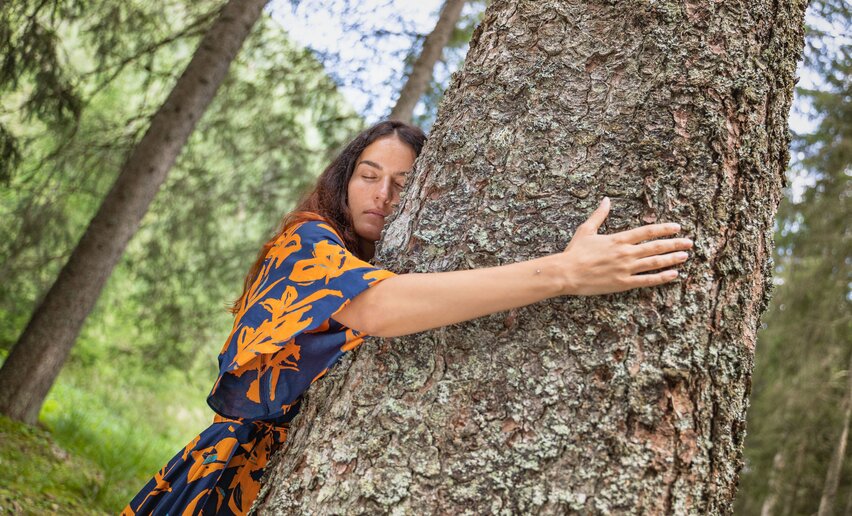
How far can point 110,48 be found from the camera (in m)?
6.47

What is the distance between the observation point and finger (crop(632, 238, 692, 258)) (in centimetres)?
157

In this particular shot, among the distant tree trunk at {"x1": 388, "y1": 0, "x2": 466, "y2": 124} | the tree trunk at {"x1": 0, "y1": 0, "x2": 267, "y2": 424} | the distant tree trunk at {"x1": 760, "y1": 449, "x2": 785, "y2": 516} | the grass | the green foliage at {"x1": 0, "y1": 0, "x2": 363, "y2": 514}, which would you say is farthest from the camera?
the distant tree trunk at {"x1": 760, "y1": 449, "x2": 785, "y2": 516}

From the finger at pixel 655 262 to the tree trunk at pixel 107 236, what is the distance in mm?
4673

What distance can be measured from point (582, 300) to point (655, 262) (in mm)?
174

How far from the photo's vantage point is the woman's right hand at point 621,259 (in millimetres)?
1563

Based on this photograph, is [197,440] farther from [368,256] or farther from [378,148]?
[378,148]

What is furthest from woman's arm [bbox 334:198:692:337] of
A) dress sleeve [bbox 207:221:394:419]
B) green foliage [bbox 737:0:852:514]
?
green foliage [bbox 737:0:852:514]

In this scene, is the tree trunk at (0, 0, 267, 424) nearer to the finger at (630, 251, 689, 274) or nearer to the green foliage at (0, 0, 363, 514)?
the green foliage at (0, 0, 363, 514)

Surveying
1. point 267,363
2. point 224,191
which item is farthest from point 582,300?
point 224,191

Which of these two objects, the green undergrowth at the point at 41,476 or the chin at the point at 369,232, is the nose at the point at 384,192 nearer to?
the chin at the point at 369,232

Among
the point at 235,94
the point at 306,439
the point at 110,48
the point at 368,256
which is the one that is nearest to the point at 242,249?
the point at 235,94

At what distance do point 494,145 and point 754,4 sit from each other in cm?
69

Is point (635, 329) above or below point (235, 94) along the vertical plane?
below

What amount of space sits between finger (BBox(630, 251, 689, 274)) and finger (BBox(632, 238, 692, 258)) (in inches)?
0.6
